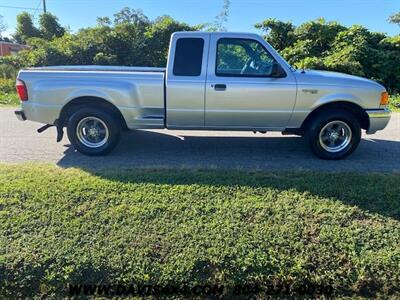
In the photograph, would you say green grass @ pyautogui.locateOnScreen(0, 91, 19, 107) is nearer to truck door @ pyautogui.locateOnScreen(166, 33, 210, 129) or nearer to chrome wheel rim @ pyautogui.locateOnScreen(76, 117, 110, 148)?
chrome wheel rim @ pyautogui.locateOnScreen(76, 117, 110, 148)

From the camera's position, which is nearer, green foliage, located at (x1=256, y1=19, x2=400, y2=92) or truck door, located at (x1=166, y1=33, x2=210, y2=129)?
truck door, located at (x1=166, y1=33, x2=210, y2=129)

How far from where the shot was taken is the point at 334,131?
570 centimetres

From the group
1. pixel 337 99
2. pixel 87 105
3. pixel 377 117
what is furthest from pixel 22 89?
pixel 377 117

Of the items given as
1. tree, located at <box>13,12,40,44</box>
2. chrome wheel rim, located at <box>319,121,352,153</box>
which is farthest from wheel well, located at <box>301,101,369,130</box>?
tree, located at <box>13,12,40,44</box>

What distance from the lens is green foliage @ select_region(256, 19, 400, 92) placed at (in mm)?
14739

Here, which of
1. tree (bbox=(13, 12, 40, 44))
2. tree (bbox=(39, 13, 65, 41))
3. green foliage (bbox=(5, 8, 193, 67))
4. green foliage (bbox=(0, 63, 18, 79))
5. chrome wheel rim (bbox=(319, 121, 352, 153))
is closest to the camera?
chrome wheel rim (bbox=(319, 121, 352, 153))

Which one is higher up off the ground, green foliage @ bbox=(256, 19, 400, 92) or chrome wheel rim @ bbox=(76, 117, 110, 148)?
green foliage @ bbox=(256, 19, 400, 92)

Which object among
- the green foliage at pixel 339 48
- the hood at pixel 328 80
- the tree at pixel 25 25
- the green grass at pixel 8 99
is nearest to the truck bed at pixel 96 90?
the hood at pixel 328 80

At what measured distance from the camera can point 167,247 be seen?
135 inches

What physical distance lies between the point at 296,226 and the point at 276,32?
15.7 m

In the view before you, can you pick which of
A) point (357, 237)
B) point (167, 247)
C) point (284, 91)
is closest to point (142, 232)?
point (167, 247)

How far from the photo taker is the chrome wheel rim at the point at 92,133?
5.64 m

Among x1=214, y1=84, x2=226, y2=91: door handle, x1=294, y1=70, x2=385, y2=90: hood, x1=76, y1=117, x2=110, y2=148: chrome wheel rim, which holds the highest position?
x1=294, y1=70, x2=385, y2=90: hood

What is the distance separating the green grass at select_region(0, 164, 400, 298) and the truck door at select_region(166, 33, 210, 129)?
129 cm
